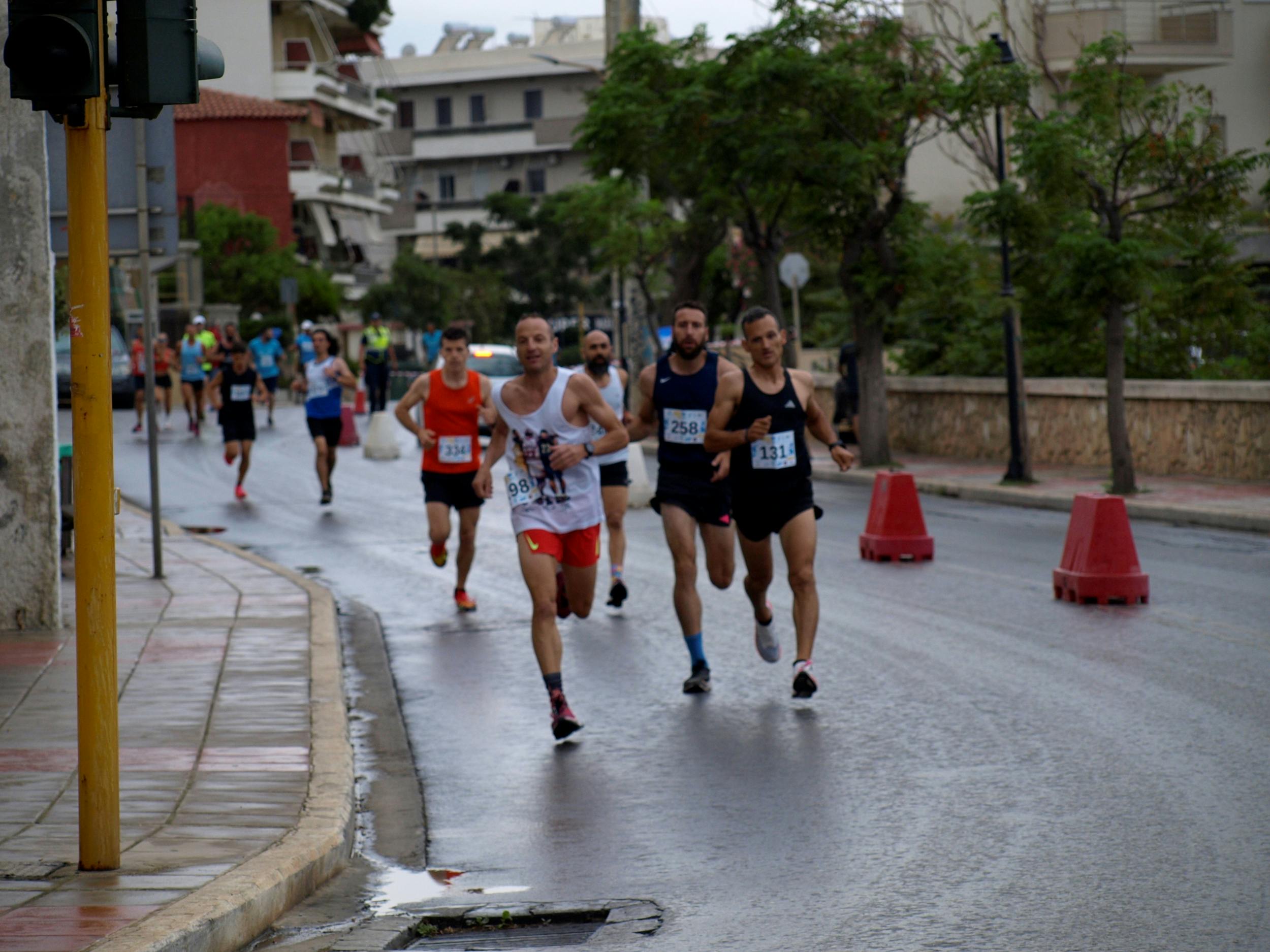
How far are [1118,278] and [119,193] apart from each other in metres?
11.1

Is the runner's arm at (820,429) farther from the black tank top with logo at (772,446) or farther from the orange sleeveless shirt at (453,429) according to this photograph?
the orange sleeveless shirt at (453,429)

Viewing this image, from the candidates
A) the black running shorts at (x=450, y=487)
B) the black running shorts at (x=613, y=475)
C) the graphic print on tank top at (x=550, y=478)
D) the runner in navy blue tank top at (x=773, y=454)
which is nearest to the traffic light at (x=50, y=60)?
the graphic print on tank top at (x=550, y=478)

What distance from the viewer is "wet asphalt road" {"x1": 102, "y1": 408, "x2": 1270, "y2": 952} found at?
5.49 m

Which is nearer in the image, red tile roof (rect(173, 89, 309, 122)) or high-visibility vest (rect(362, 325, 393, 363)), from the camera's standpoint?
high-visibility vest (rect(362, 325, 393, 363))

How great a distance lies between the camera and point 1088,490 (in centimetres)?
2111

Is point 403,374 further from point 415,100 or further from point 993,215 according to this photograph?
point 415,100

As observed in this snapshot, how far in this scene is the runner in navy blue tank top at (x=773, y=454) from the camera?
920cm

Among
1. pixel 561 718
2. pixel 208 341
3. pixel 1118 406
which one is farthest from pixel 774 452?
pixel 208 341

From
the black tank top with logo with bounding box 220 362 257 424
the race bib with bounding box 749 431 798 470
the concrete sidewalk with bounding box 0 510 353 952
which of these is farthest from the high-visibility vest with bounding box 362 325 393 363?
the race bib with bounding box 749 431 798 470

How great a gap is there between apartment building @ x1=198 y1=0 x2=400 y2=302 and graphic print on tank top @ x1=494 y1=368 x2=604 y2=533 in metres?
60.3

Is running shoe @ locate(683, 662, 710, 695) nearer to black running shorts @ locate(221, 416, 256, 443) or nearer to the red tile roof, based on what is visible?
black running shorts @ locate(221, 416, 256, 443)

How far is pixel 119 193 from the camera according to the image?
12867mm

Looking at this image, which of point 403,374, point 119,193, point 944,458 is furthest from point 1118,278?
point 403,374

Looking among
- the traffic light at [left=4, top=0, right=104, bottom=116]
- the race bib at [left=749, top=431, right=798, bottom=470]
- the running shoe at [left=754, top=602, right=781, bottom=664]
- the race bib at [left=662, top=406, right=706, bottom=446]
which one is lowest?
the running shoe at [left=754, top=602, right=781, bottom=664]
